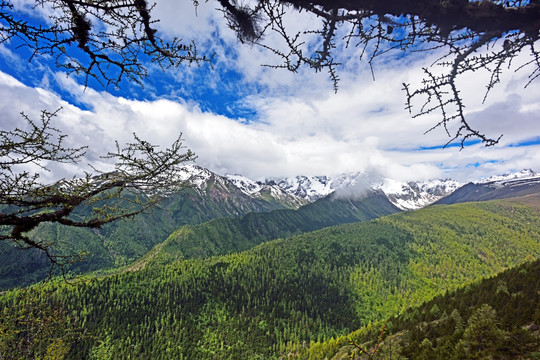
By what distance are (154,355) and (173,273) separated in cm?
5983

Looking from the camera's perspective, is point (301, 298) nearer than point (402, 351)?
No

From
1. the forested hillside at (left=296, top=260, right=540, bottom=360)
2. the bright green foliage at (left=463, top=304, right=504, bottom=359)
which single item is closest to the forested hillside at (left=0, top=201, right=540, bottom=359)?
the forested hillside at (left=296, top=260, right=540, bottom=360)

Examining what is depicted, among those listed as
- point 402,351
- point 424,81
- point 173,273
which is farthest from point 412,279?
point 424,81

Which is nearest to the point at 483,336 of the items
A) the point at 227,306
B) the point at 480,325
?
the point at 480,325

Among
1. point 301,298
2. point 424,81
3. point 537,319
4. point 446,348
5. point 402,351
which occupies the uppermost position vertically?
point 424,81

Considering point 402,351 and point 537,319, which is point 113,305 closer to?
point 402,351

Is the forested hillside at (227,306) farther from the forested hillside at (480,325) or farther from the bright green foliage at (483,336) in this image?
the bright green foliage at (483,336)

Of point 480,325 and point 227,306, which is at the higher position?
point 480,325

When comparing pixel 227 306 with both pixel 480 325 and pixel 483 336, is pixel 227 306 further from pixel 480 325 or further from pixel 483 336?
pixel 483 336

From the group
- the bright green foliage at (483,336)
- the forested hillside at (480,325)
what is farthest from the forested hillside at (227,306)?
the bright green foliage at (483,336)

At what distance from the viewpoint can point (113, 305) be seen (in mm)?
141750

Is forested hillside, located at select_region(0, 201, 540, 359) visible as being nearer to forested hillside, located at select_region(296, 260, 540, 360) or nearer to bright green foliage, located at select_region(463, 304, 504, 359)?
forested hillside, located at select_region(296, 260, 540, 360)

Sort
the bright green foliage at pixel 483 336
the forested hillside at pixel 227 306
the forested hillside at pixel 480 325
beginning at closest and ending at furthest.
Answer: the bright green foliage at pixel 483 336
the forested hillside at pixel 480 325
the forested hillside at pixel 227 306

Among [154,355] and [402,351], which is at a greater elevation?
[402,351]
